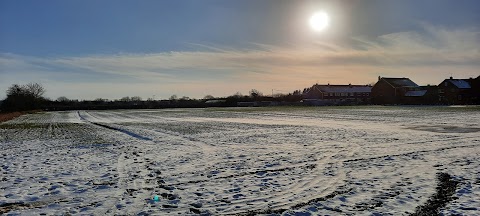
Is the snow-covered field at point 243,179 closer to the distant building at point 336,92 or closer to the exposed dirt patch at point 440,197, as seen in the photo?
the exposed dirt patch at point 440,197

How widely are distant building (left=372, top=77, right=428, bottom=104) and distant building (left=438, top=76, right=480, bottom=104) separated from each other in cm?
518

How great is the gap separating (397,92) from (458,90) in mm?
15559

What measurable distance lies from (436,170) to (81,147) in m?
15.6

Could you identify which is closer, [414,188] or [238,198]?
[238,198]

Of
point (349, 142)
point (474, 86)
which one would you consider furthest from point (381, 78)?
point (349, 142)

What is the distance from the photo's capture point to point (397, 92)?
109 meters

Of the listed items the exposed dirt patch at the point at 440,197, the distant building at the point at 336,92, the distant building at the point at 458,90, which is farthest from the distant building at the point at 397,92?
the exposed dirt patch at the point at 440,197

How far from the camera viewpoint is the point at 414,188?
9031 mm

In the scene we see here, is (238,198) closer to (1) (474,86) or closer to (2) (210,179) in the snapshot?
(2) (210,179)

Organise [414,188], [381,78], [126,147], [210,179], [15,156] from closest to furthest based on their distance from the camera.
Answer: [414,188], [210,179], [15,156], [126,147], [381,78]

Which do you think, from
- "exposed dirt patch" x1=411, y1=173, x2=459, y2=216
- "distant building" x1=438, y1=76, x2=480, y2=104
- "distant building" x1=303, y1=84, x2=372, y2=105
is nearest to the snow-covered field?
"exposed dirt patch" x1=411, y1=173, x2=459, y2=216

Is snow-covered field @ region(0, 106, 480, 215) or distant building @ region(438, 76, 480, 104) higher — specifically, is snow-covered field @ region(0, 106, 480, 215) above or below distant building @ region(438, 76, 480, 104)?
below

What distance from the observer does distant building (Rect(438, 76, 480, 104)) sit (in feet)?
337

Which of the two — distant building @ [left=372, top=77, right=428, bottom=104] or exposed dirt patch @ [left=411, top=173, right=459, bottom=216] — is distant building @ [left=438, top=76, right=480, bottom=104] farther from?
exposed dirt patch @ [left=411, top=173, right=459, bottom=216]
